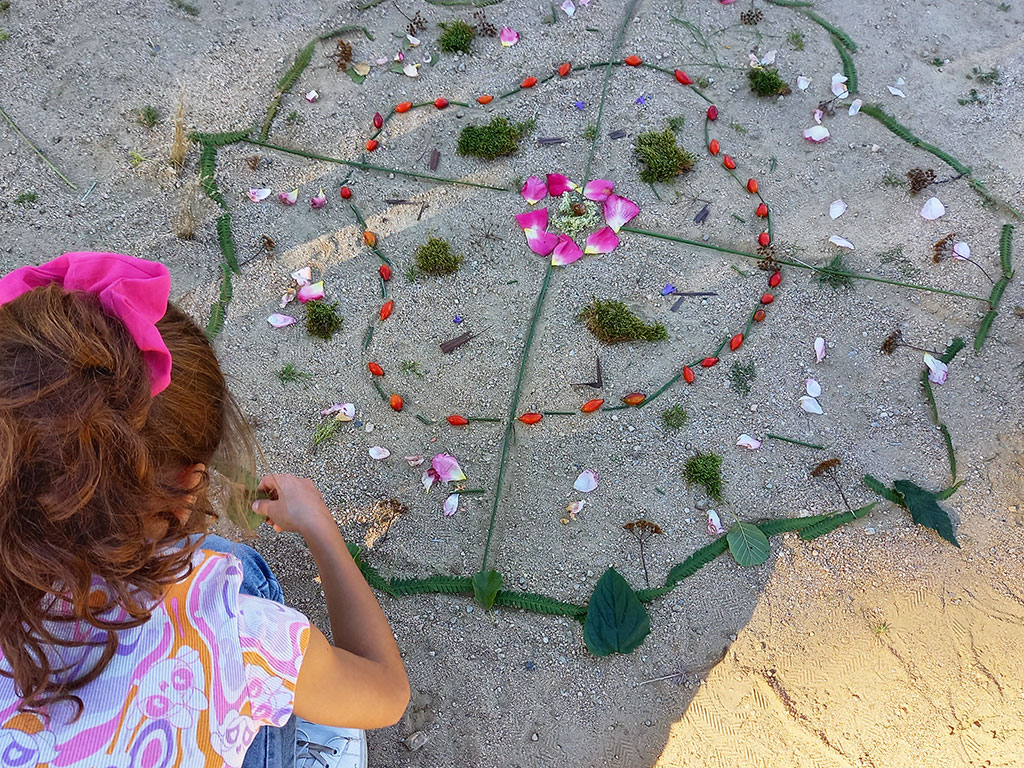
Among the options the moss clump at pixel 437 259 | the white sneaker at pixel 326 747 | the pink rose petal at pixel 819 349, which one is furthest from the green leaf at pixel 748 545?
the moss clump at pixel 437 259

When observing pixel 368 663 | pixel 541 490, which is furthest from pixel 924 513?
pixel 368 663

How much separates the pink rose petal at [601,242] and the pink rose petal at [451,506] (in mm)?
997

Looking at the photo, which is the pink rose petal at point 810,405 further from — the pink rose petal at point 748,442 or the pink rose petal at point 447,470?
the pink rose petal at point 447,470

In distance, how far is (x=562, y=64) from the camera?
9.65 feet

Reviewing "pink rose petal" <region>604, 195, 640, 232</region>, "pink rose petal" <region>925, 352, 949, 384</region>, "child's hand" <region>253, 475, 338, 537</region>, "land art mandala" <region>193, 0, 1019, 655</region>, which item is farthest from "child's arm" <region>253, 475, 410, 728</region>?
"pink rose petal" <region>925, 352, 949, 384</region>

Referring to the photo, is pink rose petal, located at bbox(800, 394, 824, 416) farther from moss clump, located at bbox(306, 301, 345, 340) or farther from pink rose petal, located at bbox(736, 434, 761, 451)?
moss clump, located at bbox(306, 301, 345, 340)

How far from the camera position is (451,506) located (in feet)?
7.22

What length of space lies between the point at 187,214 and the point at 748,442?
6.85 feet

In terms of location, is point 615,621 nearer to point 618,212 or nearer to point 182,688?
point 182,688

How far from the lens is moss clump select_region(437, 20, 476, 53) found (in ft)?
9.77

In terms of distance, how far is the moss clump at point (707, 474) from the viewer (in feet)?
7.28

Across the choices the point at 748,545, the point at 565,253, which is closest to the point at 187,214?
the point at 565,253

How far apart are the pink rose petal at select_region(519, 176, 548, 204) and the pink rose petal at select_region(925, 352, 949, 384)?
1.43m

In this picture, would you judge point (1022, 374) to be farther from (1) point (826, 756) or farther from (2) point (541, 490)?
(2) point (541, 490)
